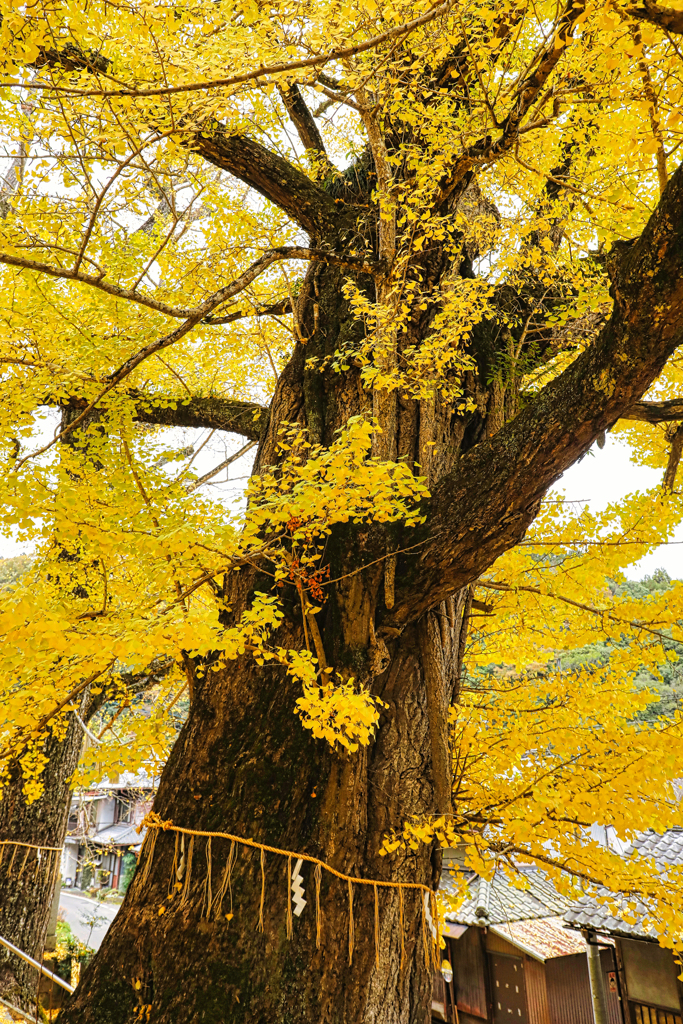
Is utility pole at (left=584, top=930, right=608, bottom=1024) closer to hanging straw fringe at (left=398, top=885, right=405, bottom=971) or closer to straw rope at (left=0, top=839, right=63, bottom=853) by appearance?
hanging straw fringe at (left=398, top=885, right=405, bottom=971)

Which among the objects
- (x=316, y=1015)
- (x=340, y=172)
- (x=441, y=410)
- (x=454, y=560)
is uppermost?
(x=340, y=172)

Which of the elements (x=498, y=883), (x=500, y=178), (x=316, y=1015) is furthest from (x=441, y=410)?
(x=498, y=883)

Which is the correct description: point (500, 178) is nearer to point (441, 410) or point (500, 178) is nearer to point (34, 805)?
point (441, 410)

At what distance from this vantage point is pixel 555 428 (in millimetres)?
2641

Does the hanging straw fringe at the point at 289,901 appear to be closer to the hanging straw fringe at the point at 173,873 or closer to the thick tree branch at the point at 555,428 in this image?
the hanging straw fringe at the point at 173,873

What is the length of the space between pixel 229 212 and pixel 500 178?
227cm

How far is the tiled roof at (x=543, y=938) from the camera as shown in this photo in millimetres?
7395

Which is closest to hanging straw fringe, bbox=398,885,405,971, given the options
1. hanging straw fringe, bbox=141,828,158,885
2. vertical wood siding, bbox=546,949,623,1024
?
hanging straw fringe, bbox=141,828,158,885

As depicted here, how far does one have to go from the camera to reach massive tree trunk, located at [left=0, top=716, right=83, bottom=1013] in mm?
5688

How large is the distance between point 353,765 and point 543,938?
6691 mm

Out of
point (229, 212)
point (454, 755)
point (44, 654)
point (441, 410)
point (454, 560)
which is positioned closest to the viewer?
point (44, 654)

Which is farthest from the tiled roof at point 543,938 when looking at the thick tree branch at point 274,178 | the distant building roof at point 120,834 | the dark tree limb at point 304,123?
the distant building roof at point 120,834

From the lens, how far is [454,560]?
3.06 m

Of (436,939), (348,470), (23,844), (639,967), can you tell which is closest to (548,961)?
(639,967)
